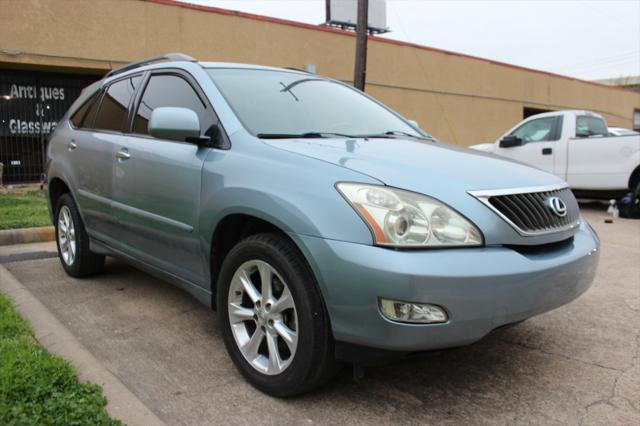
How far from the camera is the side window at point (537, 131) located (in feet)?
32.5

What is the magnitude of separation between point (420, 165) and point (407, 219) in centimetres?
45

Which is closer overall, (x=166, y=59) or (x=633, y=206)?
(x=166, y=59)

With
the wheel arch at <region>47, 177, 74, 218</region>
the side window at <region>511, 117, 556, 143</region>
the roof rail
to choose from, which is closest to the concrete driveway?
the wheel arch at <region>47, 177, 74, 218</region>

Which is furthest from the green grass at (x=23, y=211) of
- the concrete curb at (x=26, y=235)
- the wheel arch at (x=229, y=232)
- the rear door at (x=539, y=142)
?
the rear door at (x=539, y=142)

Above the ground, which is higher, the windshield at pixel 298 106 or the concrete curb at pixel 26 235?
the windshield at pixel 298 106

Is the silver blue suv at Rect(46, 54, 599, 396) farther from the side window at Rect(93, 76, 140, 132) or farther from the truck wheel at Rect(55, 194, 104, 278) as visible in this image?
the truck wheel at Rect(55, 194, 104, 278)

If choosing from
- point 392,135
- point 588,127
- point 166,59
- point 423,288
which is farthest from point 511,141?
point 423,288

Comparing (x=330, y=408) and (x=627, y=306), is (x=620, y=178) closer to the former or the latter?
(x=627, y=306)

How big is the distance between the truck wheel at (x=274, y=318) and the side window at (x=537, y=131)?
8559 mm

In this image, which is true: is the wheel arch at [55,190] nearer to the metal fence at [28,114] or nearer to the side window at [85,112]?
the side window at [85,112]

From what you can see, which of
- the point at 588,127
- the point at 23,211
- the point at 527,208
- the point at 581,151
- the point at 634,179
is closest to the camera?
the point at 527,208

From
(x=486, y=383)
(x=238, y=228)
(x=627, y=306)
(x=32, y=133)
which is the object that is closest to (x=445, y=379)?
(x=486, y=383)

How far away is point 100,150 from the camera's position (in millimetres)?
4109

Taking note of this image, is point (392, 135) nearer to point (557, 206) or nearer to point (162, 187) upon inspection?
point (557, 206)
